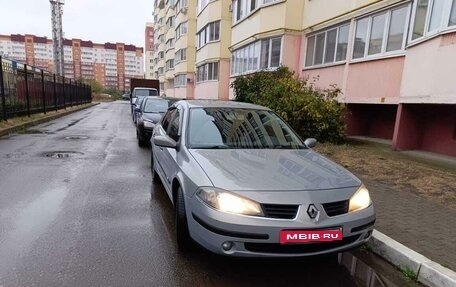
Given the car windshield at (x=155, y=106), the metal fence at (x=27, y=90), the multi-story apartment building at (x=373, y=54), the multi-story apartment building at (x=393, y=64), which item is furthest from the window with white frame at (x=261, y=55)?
the metal fence at (x=27, y=90)

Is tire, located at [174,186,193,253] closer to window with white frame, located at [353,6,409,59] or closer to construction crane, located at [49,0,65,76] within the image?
window with white frame, located at [353,6,409,59]

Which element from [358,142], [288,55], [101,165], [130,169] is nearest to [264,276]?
[130,169]

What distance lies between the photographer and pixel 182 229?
3324 mm

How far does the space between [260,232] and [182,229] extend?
0.94m

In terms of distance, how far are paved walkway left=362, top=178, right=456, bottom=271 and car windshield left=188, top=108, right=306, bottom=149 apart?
4.79ft

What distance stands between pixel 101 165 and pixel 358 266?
18.6 ft

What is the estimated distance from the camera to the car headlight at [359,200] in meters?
3.06

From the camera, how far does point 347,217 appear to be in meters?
2.94

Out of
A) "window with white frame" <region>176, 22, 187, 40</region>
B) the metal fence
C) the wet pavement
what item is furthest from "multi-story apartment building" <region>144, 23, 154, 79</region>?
the wet pavement

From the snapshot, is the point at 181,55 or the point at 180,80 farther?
the point at 180,80

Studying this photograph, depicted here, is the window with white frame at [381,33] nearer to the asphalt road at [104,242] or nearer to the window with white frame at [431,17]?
the window with white frame at [431,17]

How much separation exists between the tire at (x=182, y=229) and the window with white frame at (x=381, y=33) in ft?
28.0

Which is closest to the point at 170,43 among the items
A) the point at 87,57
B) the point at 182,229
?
the point at 182,229

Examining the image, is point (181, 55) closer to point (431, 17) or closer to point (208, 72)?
point (208, 72)
